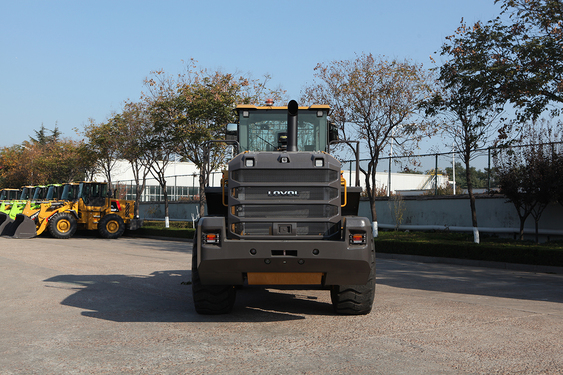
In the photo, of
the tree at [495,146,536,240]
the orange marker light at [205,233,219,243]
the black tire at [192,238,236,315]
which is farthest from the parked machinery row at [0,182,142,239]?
the orange marker light at [205,233,219,243]

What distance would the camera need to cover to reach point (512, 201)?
19.8 m

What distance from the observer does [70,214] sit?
89.5 ft

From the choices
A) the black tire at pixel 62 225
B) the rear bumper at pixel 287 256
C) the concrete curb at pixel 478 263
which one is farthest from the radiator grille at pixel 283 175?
the black tire at pixel 62 225

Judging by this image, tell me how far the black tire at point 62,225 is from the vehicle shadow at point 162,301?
1583cm

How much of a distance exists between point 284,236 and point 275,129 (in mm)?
2157

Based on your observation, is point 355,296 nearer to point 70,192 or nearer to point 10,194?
point 70,192

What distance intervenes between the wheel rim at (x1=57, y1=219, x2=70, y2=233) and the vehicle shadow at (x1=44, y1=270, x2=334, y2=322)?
16.0 meters

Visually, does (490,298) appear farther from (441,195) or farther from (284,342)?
(441,195)

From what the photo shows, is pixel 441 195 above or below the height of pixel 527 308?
above

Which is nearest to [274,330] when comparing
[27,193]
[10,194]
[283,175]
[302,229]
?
[302,229]

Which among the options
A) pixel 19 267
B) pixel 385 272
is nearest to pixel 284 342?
pixel 385 272

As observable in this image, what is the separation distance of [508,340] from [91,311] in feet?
19.2

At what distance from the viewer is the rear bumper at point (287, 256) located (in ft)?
21.6

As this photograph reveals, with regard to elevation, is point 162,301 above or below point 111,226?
below
